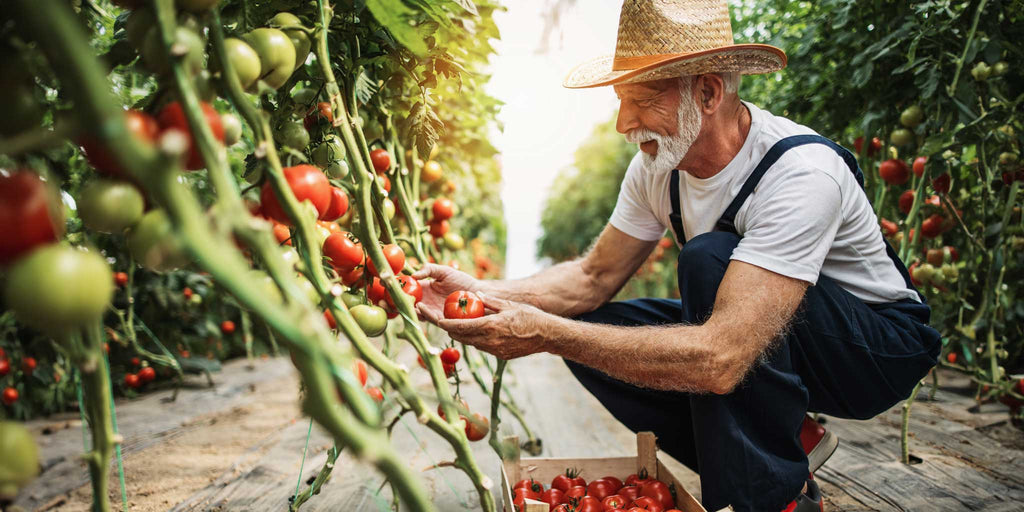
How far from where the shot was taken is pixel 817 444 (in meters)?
1.71

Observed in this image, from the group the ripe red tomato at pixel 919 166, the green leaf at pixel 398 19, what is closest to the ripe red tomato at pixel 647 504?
the green leaf at pixel 398 19

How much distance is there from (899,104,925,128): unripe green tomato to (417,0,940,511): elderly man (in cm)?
63

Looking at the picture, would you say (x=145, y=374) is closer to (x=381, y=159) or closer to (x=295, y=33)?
(x=381, y=159)

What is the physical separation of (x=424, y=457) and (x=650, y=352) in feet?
3.73

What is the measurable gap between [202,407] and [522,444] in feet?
6.23

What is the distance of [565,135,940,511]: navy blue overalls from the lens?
142 centimetres

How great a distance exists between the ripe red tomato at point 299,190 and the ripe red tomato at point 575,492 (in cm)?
109

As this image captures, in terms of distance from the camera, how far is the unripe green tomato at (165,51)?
2.15 feet

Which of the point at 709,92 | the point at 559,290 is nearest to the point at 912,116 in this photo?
the point at 709,92

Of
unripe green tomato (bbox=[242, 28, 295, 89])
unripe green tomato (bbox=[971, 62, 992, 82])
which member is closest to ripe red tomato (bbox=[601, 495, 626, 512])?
unripe green tomato (bbox=[242, 28, 295, 89])

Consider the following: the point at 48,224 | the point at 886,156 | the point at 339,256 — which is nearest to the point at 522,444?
the point at 339,256

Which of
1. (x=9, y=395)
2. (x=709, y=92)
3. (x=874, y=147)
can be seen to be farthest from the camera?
(x=9, y=395)

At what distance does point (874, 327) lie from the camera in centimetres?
158

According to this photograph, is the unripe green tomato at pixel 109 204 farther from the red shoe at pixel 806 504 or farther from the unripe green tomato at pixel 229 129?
the red shoe at pixel 806 504
